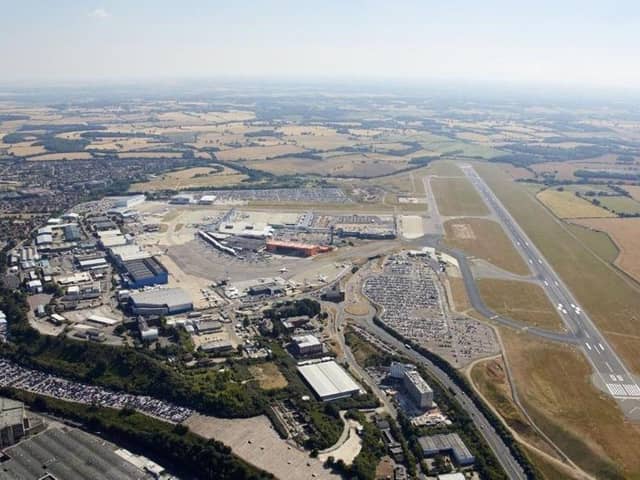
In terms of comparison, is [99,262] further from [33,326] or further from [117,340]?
[117,340]

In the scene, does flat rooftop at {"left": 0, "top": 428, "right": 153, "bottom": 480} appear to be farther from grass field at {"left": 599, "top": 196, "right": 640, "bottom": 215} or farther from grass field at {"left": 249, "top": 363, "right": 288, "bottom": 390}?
grass field at {"left": 599, "top": 196, "right": 640, "bottom": 215}

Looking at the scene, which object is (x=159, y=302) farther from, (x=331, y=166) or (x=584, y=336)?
(x=331, y=166)

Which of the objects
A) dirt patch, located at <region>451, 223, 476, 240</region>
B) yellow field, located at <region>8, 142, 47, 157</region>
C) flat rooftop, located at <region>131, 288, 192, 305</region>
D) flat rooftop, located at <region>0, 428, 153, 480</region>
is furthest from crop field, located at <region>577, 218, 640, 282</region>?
yellow field, located at <region>8, 142, 47, 157</region>

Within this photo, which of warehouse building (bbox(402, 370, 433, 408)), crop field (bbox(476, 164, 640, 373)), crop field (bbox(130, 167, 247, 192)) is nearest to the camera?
warehouse building (bbox(402, 370, 433, 408))

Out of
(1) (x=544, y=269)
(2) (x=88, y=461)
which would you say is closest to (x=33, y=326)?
(2) (x=88, y=461)

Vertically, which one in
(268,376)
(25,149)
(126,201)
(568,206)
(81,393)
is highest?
(25,149)

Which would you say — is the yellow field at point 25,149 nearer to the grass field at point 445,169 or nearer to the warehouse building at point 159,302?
the grass field at point 445,169

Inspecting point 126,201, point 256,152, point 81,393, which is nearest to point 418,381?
point 81,393

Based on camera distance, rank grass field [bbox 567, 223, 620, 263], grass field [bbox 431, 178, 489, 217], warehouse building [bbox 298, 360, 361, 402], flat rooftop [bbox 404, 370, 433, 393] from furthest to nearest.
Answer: grass field [bbox 431, 178, 489, 217] → grass field [bbox 567, 223, 620, 263] → warehouse building [bbox 298, 360, 361, 402] → flat rooftop [bbox 404, 370, 433, 393]
